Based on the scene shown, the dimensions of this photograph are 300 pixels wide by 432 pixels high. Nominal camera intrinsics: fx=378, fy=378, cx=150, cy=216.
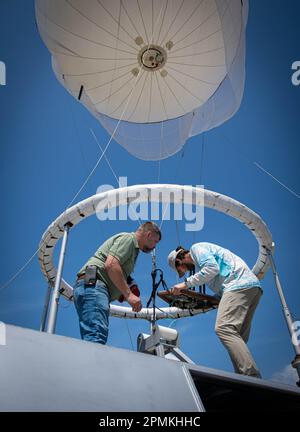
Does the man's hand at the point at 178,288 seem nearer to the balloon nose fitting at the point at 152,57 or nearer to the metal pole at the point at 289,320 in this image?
the metal pole at the point at 289,320

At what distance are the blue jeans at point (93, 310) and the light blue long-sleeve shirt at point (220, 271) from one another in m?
1.67

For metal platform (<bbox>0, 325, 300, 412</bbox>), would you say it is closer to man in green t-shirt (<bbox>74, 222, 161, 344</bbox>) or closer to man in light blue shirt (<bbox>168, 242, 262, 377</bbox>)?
man in green t-shirt (<bbox>74, 222, 161, 344</bbox>)

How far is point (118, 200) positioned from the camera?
378 inches

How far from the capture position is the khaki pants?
493 cm

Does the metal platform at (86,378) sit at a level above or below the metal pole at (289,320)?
below

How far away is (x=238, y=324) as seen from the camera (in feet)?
17.7

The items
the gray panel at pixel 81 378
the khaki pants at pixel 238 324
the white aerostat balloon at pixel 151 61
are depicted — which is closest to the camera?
the gray panel at pixel 81 378

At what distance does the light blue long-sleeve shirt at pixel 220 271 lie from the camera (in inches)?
227

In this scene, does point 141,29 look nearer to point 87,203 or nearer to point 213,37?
point 213,37

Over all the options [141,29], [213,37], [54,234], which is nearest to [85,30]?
[141,29]

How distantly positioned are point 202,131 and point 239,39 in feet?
10.2

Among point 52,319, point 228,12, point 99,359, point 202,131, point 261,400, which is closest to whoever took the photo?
point 99,359

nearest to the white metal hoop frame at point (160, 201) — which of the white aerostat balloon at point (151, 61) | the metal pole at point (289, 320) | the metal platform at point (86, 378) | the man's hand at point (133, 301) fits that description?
the metal pole at point (289, 320)

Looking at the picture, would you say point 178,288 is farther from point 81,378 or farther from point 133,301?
point 81,378
